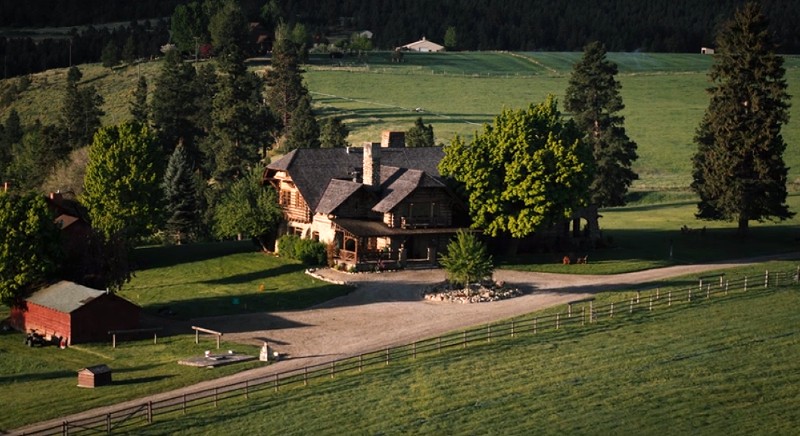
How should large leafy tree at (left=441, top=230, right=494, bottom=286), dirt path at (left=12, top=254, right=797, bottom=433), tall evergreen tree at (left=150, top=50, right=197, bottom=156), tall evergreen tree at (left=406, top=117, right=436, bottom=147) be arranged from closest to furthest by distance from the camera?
dirt path at (left=12, top=254, right=797, bottom=433)
large leafy tree at (left=441, top=230, right=494, bottom=286)
tall evergreen tree at (left=406, top=117, right=436, bottom=147)
tall evergreen tree at (left=150, top=50, right=197, bottom=156)

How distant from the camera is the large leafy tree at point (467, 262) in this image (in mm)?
77062

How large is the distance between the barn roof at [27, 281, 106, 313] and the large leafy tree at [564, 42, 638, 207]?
4969 cm

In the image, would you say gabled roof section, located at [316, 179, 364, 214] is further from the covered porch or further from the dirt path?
the dirt path

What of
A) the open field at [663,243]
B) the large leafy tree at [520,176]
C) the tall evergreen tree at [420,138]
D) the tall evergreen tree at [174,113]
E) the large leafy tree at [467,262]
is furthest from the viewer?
the tall evergreen tree at [174,113]

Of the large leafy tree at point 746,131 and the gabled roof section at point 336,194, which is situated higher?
the large leafy tree at point 746,131

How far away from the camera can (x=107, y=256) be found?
7544cm

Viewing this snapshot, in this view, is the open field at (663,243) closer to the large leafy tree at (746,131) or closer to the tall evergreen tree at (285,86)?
the large leafy tree at (746,131)

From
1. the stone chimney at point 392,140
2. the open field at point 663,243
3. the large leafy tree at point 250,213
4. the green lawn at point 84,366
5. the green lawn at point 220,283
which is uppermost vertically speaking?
the stone chimney at point 392,140

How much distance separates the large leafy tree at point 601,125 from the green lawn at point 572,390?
39511mm

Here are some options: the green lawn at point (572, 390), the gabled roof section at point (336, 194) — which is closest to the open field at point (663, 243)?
the gabled roof section at point (336, 194)

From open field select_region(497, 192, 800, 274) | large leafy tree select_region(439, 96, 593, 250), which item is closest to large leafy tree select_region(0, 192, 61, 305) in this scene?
large leafy tree select_region(439, 96, 593, 250)

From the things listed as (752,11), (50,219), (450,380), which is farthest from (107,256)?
(752,11)

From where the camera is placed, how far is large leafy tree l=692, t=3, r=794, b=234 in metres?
94.1

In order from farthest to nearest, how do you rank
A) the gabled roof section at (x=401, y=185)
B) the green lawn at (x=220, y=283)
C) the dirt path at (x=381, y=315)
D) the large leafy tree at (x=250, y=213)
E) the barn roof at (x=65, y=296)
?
the large leafy tree at (x=250, y=213) → the gabled roof section at (x=401, y=185) → the green lawn at (x=220, y=283) → the barn roof at (x=65, y=296) → the dirt path at (x=381, y=315)
